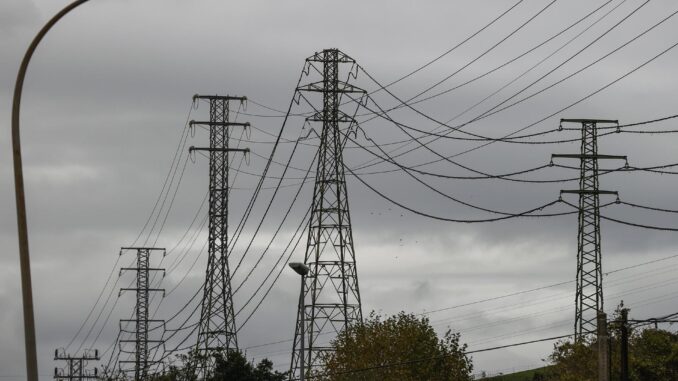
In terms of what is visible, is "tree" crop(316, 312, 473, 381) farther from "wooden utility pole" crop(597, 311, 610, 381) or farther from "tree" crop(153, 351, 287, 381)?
"wooden utility pole" crop(597, 311, 610, 381)

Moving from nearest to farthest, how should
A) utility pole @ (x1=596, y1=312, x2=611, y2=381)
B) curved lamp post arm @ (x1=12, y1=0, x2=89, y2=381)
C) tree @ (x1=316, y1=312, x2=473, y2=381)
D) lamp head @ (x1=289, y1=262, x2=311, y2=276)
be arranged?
curved lamp post arm @ (x1=12, y1=0, x2=89, y2=381), utility pole @ (x1=596, y1=312, x2=611, y2=381), lamp head @ (x1=289, y1=262, x2=311, y2=276), tree @ (x1=316, y1=312, x2=473, y2=381)

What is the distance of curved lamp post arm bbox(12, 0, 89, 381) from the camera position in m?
36.9

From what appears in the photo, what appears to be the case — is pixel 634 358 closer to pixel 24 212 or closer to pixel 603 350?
pixel 603 350

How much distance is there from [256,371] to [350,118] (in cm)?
3993

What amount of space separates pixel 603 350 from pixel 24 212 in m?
22.9

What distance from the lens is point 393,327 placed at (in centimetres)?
10088

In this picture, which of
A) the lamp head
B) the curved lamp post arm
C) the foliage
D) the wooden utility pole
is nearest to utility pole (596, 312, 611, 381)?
the wooden utility pole

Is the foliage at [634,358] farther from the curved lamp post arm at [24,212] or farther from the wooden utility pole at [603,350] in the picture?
the curved lamp post arm at [24,212]

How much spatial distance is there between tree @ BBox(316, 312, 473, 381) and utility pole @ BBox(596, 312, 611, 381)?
3994 centimetres

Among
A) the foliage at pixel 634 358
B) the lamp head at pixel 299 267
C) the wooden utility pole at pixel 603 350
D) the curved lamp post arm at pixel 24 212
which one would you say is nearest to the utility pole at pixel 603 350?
the wooden utility pole at pixel 603 350

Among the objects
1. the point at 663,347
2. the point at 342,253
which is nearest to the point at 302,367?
the point at 342,253

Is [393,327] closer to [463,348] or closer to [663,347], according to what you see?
[463,348]

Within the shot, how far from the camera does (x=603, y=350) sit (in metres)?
53.1

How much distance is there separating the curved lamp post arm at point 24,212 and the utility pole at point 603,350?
22.3 meters
